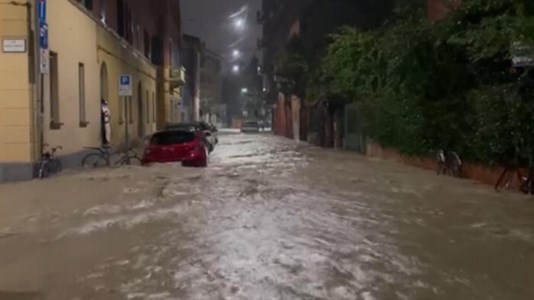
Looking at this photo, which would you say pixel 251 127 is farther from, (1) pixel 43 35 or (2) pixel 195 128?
(1) pixel 43 35

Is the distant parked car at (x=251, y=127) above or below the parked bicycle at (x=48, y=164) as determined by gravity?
above

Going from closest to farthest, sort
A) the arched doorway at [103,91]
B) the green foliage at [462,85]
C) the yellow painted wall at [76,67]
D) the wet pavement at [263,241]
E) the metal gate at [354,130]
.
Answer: the wet pavement at [263,241] < the green foliage at [462,85] < the yellow painted wall at [76,67] < the arched doorway at [103,91] < the metal gate at [354,130]

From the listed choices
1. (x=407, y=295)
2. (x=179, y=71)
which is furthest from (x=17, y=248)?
(x=179, y=71)

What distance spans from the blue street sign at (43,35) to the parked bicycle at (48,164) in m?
2.41

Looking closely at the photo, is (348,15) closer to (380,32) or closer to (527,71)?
(380,32)

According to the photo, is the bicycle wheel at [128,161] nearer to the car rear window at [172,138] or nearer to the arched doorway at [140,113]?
the car rear window at [172,138]

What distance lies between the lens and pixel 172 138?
1902 cm

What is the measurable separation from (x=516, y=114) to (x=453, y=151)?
149 inches

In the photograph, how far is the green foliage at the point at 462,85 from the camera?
12867mm

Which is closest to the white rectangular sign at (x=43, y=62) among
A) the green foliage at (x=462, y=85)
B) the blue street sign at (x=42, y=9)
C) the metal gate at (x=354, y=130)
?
the blue street sign at (x=42, y=9)

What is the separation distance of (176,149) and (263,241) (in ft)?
35.5

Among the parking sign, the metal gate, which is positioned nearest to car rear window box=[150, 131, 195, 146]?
the parking sign

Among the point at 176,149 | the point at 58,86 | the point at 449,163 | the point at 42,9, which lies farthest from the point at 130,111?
the point at 449,163

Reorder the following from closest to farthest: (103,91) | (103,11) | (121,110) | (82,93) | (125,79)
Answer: (82,93)
(125,79)
(103,91)
(103,11)
(121,110)
